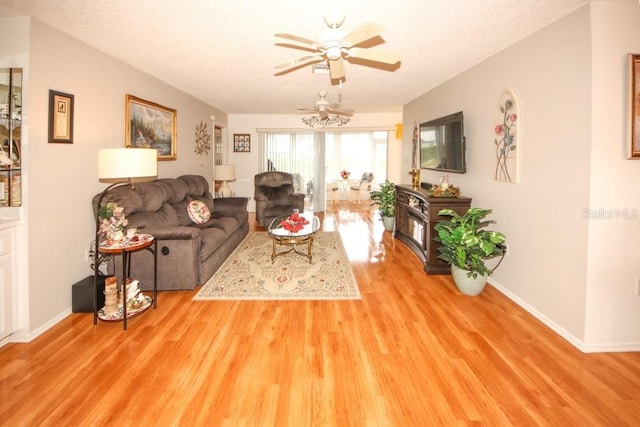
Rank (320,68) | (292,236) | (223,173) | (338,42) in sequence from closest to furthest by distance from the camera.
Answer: (338,42) < (320,68) < (292,236) < (223,173)

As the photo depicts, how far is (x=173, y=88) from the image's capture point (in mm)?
5473

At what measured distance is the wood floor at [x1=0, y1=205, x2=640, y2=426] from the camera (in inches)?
75.5

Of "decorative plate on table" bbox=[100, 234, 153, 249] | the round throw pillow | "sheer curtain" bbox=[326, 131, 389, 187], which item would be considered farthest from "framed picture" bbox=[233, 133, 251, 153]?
"decorative plate on table" bbox=[100, 234, 153, 249]

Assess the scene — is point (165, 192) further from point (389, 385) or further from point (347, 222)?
point (347, 222)

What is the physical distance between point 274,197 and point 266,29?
172 inches

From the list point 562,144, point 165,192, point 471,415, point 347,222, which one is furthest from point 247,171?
point 471,415

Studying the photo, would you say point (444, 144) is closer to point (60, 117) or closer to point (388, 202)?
point (388, 202)

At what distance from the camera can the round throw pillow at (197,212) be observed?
4.86 m

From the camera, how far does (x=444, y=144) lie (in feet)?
16.0

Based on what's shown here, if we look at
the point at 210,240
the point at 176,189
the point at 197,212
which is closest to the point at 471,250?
the point at 210,240

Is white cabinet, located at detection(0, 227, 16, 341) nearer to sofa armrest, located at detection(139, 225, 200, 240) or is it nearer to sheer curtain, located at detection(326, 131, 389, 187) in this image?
sofa armrest, located at detection(139, 225, 200, 240)

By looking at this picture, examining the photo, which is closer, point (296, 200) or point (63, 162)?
point (63, 162)

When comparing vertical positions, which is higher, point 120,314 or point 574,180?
point 574,180

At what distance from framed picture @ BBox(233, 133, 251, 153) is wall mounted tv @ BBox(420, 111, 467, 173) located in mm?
4613
